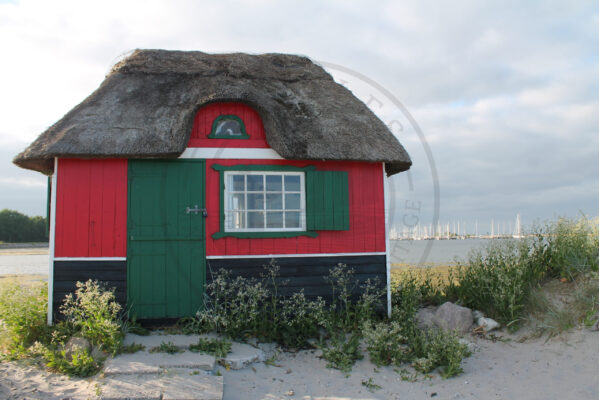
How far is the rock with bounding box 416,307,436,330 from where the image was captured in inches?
257

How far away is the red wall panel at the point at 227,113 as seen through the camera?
658 centimetres

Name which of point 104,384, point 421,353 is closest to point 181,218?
point 104,384

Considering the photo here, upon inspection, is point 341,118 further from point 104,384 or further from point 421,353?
point 104,384

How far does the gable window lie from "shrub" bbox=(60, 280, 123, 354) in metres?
1.94

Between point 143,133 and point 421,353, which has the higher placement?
point 143,133

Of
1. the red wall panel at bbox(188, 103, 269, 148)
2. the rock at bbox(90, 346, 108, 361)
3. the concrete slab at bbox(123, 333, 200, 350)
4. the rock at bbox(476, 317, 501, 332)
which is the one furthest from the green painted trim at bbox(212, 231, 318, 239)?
the rock at bbox(476, 317, 501, 332)

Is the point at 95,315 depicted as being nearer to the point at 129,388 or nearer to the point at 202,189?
the point at 129,388

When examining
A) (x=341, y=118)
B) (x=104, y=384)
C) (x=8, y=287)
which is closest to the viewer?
(x=104, y=384)

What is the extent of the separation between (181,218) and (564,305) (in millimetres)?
5798

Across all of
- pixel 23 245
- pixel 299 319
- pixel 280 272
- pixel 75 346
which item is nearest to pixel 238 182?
pixel 280 272

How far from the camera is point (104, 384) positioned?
4.59m

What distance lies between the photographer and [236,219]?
6641mm

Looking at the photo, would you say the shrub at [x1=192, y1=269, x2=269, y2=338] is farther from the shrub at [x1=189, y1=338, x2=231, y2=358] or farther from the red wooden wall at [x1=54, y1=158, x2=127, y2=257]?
the red wooden wall at [x1=54, y1=158, x2=127, y2=257]

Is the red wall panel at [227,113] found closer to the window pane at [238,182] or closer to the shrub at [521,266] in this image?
the window pane at [238,182]
